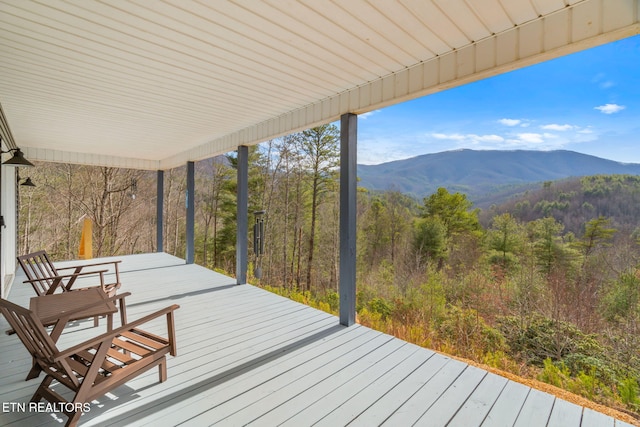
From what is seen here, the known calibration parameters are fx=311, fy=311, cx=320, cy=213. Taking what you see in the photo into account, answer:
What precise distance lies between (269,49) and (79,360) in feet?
9.13

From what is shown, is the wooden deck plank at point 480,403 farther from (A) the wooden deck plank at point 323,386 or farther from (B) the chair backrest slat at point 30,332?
(B) the chair backrest slat at point 30,332

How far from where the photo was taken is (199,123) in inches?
199

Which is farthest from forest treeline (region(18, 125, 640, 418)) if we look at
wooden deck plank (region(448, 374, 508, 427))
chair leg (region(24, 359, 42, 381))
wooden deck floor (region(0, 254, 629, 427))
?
chair leg (region(24, 359, 42, 381))

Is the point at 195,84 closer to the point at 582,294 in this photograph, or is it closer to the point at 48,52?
the point at 48,52

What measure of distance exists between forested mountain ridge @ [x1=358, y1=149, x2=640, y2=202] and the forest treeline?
111cm

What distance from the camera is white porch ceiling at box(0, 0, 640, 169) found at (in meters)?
2.08

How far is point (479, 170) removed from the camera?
1102 inches

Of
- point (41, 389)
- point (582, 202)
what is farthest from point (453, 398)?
point (582, 202)

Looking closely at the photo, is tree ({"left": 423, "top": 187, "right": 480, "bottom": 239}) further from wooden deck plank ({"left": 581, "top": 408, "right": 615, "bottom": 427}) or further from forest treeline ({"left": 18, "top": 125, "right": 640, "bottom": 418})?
wooden deck plank ({"left": 581, "top": 408, "right": 615, "bottom": 427})

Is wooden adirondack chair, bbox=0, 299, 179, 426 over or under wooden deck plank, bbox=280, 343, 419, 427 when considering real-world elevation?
over

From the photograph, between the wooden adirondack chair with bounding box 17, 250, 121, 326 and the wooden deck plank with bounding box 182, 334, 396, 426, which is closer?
the wooden deck plank with bounding box 182, 334, 396, 426

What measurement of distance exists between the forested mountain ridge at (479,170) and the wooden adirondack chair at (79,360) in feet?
38.3

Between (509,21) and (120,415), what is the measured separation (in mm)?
3804

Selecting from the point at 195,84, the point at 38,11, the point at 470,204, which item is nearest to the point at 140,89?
the point at 195,84
